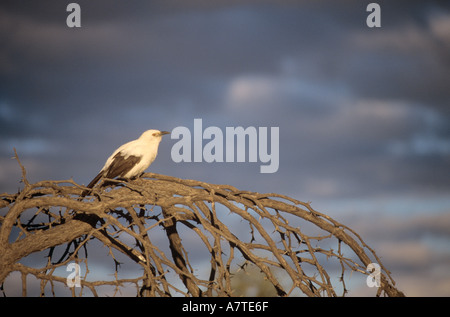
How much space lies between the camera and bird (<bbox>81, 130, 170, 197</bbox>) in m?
8.88

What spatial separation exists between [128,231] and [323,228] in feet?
8.46

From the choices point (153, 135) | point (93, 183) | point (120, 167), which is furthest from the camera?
point (153, 135)

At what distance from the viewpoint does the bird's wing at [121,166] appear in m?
8.84

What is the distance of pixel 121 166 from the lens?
8.89 meters

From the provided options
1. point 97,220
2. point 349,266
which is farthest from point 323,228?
point 97,220

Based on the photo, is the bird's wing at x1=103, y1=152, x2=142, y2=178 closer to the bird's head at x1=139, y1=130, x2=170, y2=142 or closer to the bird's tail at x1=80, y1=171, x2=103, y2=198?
the bird's tail at x1=80, y1=171, x2=103, y2=198

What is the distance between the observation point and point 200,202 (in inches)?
283

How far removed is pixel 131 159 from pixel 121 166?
20cm

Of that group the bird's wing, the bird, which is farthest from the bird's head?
the bird's wing

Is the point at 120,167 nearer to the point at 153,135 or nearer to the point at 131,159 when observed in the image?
the point at 131,159

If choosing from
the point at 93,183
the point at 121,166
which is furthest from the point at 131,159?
the point at 93,183
